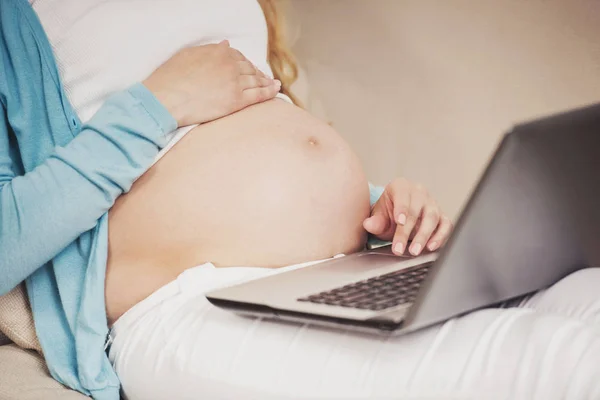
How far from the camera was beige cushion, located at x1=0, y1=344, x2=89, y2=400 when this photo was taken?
26.8 inches

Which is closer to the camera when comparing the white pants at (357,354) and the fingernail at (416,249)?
the white pants at (357,354)

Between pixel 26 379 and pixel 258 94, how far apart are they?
1.65ft

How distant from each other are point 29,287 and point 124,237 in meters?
0.13

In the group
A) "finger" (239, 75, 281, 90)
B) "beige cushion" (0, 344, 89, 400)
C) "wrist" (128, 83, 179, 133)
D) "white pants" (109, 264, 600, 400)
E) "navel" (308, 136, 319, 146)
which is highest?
"finger" (239, 75, 281, 90)

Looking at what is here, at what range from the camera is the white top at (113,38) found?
0.87 meters

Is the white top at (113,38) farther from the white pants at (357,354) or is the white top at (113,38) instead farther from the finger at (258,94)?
the white pants at (357,354)

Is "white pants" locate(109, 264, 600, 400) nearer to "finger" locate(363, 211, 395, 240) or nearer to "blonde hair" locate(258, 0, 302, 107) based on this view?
"finger" locate(363, 211, 395, 240)

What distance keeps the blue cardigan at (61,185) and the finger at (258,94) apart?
0.15 m

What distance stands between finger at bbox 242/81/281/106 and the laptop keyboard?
40cm

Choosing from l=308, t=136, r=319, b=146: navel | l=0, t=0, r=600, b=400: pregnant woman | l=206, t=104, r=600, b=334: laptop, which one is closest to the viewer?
l=206, t=104, r=600, b=334: laptop

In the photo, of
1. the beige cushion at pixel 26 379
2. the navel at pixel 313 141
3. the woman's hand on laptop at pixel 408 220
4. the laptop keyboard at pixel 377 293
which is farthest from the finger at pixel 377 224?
the beige cushion at pixel 26 379

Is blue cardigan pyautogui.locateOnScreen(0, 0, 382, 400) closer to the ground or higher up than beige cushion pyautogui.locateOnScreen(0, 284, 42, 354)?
higher up

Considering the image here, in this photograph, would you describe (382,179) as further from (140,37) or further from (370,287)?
(370,287)

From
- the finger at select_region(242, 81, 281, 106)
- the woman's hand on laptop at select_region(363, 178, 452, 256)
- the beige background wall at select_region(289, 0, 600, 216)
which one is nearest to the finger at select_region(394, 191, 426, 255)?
the woman's hand on laptop at select_region(363, 178, 452, 256)
